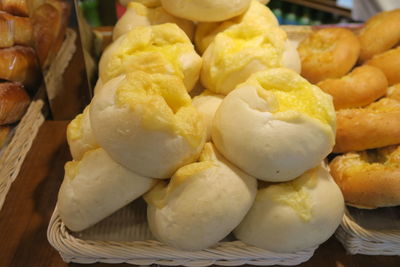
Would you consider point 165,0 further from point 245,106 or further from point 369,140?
point 369,140

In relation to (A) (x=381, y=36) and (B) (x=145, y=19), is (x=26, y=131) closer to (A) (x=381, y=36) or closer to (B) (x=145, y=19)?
(B) (x=145, y=19)

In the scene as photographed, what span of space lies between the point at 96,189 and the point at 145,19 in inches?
22.2

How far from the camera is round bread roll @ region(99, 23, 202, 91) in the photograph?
87cm

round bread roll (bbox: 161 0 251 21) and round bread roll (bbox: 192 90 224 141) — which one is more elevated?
round bread roll (bbox: 161 0 251 21)

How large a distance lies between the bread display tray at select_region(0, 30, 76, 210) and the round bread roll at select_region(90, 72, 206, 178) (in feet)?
1.25

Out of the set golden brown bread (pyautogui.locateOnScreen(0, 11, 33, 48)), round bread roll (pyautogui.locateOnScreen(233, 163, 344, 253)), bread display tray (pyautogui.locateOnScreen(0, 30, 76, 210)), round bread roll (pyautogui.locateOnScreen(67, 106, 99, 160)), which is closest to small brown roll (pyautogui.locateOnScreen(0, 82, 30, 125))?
bread display tray (pyautogui.locateOnScreen(0, 30, 76, 210))

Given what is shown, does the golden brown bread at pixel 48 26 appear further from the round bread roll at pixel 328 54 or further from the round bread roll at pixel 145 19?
the round bread roll at pixel 328 54

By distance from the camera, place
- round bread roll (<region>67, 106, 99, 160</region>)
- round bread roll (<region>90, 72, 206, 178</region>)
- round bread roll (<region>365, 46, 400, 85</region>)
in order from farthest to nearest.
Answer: round bread roll (<region>365, 46, 400, 85</region>) < round bread roll (<region>67, 106, 99, 160</region>) < round bread roll (<region>90, 72, 206, 178</region>)

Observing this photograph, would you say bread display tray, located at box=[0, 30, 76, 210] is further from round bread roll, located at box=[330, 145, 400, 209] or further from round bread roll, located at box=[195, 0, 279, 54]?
round bread roll, located at box=[330, 145, 400, 209]

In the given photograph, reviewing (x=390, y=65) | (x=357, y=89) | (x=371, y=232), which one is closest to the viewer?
(x=371, y=232)

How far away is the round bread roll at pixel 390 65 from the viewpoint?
1.19 meters

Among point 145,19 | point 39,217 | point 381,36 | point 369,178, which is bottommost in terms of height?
point 39,217

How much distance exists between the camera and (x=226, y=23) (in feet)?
3.48

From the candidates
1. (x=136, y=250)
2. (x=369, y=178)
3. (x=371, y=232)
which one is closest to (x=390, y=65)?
(x=369, y=178)
